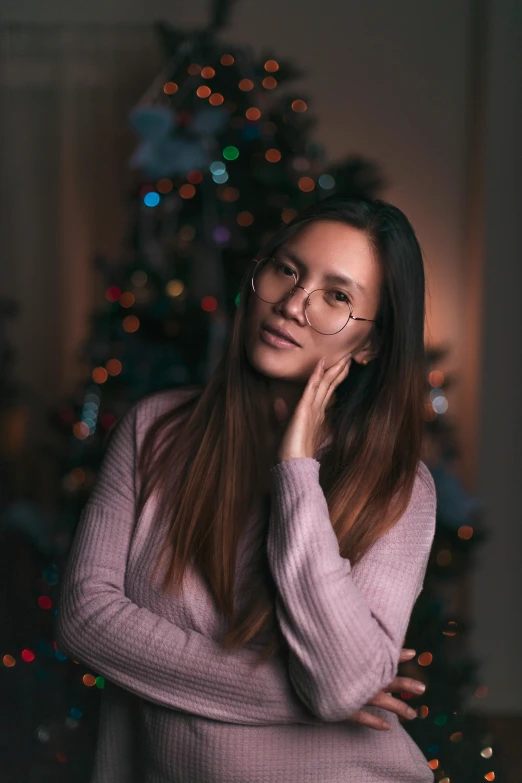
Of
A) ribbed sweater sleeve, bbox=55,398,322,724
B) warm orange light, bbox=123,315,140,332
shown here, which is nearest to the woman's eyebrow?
ribbed sweater sleeve, bbox=55,398,322,724

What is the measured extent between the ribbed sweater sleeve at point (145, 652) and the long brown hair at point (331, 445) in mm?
73

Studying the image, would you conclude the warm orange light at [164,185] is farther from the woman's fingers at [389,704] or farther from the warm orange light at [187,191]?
the woman's fingers at [389,704]

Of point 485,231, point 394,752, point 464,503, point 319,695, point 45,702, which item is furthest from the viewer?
point 485,231

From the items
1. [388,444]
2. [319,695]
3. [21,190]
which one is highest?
[21,190]

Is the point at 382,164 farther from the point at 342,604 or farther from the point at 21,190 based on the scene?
the point at 342,604

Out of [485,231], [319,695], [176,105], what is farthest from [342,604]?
[485,231]

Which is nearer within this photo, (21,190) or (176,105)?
(176,105)

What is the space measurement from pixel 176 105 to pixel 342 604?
2077 millimetres

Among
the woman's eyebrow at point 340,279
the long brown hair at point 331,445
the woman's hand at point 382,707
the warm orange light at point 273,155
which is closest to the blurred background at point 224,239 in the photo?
the warm orange light at point 273,155

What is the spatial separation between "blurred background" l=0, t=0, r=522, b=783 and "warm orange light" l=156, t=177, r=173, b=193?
0.02 m

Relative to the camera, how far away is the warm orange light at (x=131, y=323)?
2.84 meters

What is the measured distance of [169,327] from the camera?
2826 mm

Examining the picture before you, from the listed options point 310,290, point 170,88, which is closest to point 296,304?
point 310,290

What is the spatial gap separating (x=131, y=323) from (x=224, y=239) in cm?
41
